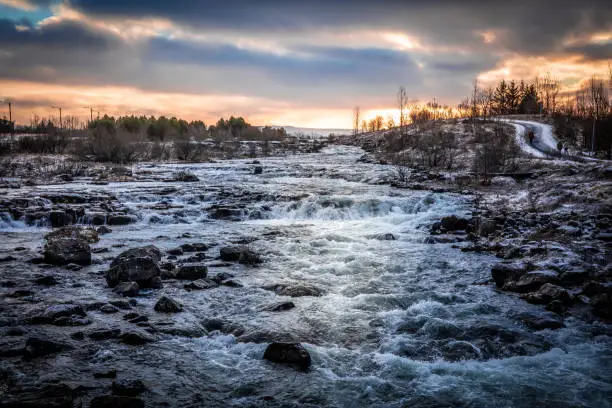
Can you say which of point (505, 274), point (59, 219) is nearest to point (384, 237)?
point (505, 274)

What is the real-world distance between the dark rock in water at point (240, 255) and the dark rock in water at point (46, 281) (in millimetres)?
4463

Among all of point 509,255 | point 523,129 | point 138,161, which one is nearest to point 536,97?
point 523,129

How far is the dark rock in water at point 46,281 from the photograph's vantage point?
34.0ft

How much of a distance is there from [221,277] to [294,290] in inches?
81.1

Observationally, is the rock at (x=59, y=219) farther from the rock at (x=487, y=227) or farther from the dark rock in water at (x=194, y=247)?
the rock at (x=487, y=227)

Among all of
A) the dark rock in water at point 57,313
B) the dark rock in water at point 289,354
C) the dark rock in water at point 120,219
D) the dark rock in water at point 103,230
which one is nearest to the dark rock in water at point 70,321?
the dark rock in water at point 57,313

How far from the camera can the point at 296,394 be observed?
607 centimetres

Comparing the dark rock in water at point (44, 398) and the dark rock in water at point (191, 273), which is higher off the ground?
the dark rock in water at point (191, 273)

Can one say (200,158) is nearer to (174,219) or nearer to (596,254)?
(174,219)

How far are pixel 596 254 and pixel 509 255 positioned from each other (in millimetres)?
2136

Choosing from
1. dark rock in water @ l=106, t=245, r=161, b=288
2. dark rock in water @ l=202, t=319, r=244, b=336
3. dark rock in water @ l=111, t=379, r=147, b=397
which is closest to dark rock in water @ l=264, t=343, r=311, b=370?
dark rock in water @ l=202, t=319, r=244, b=336

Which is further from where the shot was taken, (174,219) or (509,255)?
(174,219)

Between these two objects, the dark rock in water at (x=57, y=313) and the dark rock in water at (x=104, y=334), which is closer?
the dark rock in water at (x=104, y=334)

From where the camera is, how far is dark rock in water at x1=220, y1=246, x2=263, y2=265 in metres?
13.0
